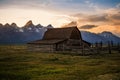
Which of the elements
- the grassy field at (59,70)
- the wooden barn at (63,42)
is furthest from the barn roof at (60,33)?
the grassy field at (59,70)

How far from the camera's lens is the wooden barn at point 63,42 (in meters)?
62.1

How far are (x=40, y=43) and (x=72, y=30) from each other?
419 inches

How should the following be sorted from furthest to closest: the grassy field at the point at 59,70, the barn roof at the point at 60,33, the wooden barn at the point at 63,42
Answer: the barn roof at the point at 60,33
the wooden barn at the point at 63,42
the grassy field at the point at 59,70

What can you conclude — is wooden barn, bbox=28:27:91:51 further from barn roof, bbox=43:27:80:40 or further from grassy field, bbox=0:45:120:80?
grassy field, bbox=0:45:120:80

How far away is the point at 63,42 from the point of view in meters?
62.9

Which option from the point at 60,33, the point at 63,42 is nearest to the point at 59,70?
the point at 63,42

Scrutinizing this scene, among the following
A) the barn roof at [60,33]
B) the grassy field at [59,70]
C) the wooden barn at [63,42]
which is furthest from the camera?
the barn roof at [60,33]

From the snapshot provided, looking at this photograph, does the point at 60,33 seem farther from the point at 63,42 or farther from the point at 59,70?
the point at 59,70

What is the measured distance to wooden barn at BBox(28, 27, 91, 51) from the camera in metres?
62.1

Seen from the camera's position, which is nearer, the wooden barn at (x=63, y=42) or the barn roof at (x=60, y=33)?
the wooden barn at (x=63, y=42)

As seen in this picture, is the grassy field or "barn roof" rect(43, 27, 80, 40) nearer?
the grassy field

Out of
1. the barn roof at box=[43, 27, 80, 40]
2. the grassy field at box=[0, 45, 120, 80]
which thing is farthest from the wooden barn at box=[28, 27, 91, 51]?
the grassy field at box=[0, 45, 120, 80]

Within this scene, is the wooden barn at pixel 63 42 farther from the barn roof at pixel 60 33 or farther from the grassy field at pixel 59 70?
the grassy field at pixel 59 70

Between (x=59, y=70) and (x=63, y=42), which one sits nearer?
(x=59, y=70)
